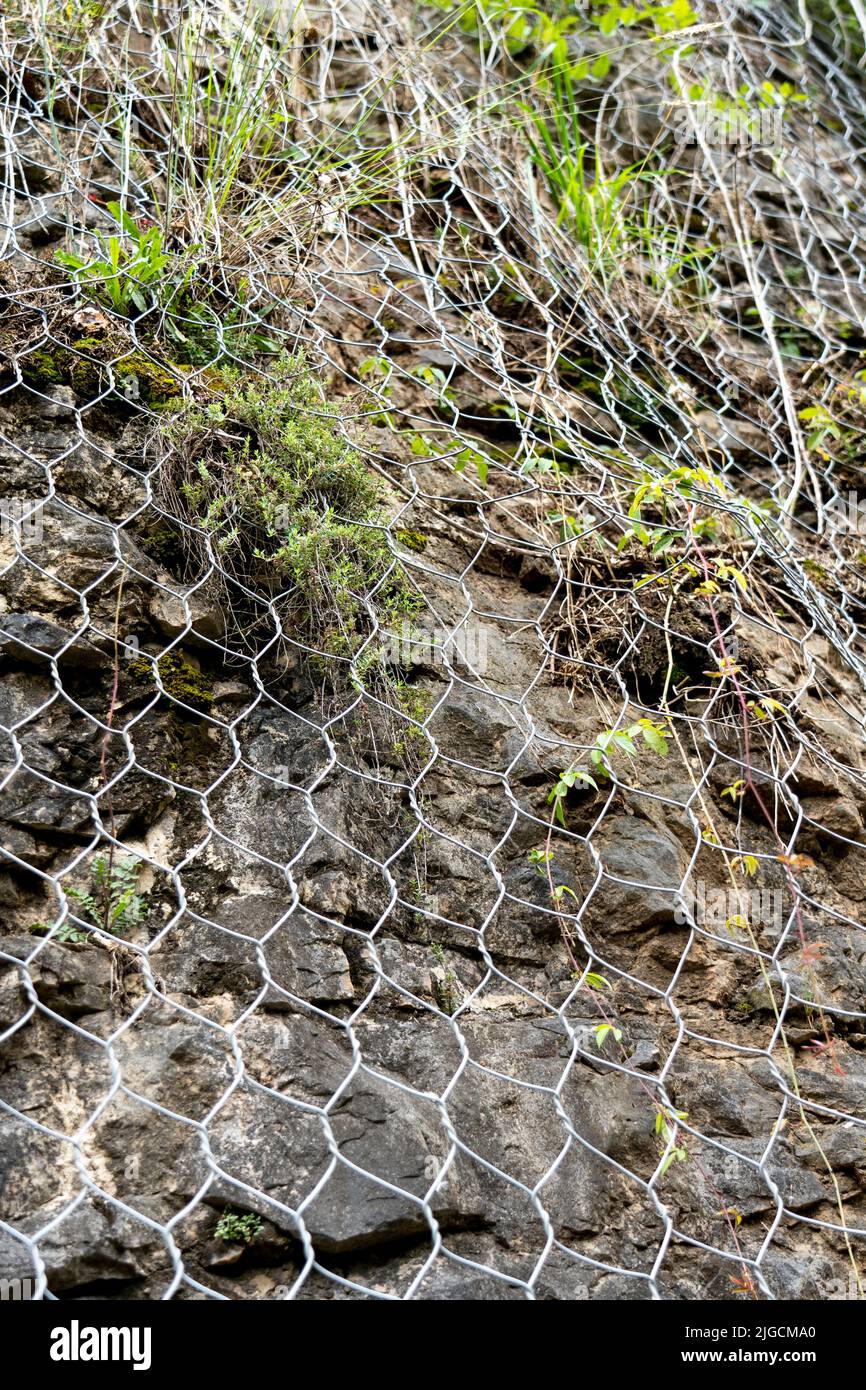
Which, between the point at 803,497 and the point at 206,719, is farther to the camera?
the point at 803,497

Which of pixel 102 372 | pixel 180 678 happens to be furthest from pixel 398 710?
pixel 102 372

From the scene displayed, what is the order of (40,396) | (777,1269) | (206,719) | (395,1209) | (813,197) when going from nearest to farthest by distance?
1. (395,1209)
2. (777,1269)
3. (206,719)
4. (40,396)
5. (813,197)

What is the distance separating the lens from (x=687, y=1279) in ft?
3.19

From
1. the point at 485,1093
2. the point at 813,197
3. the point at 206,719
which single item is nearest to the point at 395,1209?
the point at 485,1093

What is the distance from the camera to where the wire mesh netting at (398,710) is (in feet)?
3.03

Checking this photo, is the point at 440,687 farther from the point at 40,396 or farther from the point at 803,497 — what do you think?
the point at 803,497

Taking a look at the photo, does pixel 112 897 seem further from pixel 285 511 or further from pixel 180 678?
pixel 285 511

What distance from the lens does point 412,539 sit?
56.5 inches

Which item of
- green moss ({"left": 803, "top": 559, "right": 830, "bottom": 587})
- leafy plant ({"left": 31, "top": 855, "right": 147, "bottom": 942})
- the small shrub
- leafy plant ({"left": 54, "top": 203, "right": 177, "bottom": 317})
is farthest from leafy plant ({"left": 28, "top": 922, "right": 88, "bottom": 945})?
green moss ({"left": 803, "top": 559, "right": 830, "bottom": 587})

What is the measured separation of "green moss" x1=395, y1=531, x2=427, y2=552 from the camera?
1.42m

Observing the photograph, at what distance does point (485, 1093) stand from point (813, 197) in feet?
6.69

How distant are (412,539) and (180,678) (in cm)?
40

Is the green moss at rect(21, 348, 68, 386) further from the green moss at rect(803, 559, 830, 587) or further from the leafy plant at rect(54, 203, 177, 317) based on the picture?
the green moss at rect(803, 559, 830, 587)

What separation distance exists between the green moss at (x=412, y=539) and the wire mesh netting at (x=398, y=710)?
0.05 ft
